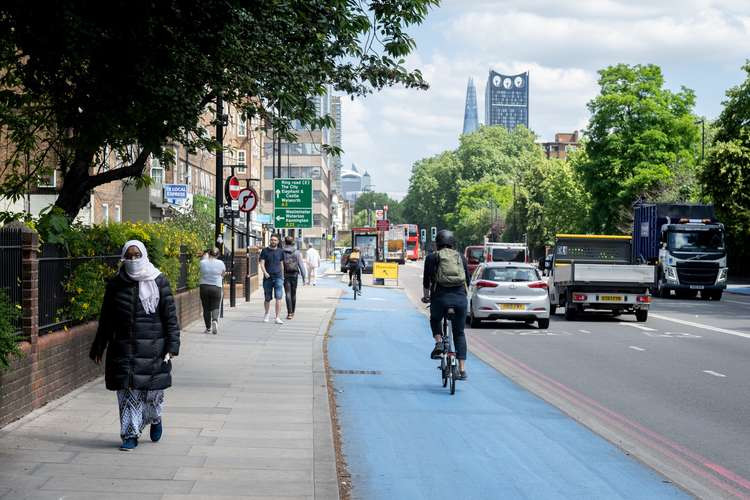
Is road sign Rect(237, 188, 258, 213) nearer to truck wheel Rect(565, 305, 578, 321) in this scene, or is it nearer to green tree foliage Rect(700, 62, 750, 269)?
truck wheel Rect(565, 305, 578, 321)

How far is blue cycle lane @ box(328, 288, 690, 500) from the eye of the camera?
7.75 metres

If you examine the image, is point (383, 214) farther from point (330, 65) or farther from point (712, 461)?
point (712, 461)

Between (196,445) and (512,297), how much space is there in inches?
654

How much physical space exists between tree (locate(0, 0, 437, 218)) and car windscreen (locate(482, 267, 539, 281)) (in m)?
10.1

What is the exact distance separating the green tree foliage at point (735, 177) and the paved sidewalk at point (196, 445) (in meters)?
45.5

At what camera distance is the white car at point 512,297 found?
81.0 feet

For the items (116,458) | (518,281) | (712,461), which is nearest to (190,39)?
(116,458)

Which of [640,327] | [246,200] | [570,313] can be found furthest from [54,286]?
[570,313]

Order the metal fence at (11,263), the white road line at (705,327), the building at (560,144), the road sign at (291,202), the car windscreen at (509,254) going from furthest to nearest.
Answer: the building at (560,144) < the car windscreen at (509,254) < the road sign at (291,202) < the white road line at (705,327) < the metal fence at (11,263)

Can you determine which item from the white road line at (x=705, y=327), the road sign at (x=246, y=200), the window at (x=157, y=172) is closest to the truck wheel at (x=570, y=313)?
the white road line at (x=705, y=327)

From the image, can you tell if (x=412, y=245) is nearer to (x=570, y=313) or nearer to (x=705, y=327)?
(x=570, y=313)

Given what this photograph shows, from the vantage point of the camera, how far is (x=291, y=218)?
4138 centimetres

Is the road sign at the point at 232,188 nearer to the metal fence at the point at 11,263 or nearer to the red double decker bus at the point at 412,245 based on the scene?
the metal fence at the point at 11,263

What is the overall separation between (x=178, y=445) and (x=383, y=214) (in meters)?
60.3
